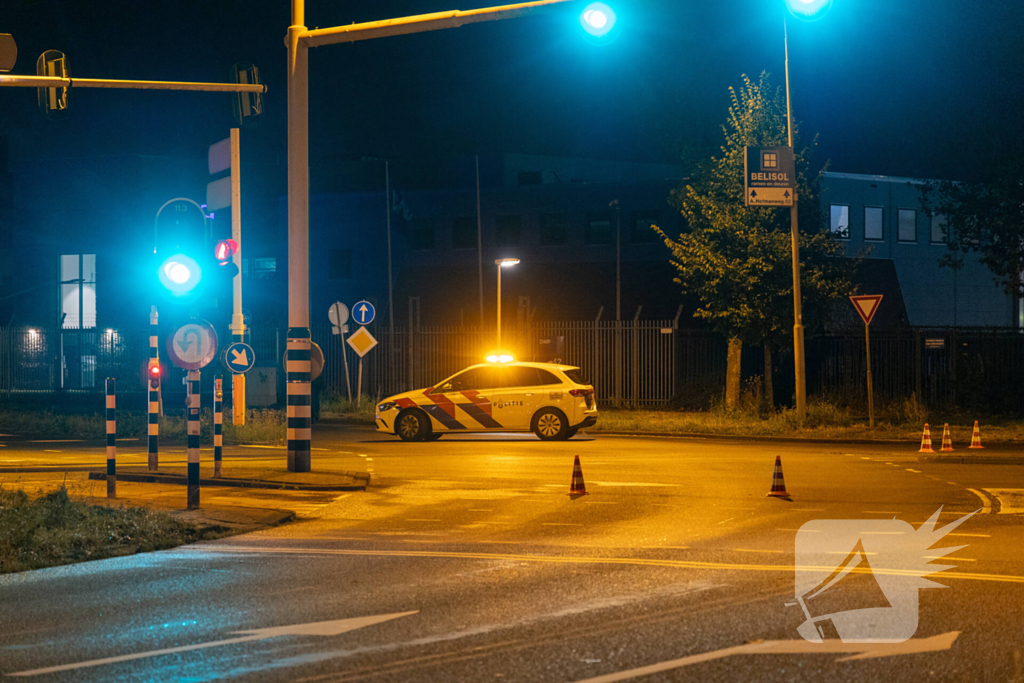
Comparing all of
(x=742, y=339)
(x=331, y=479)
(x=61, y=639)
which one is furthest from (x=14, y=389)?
(x=61, y=639)

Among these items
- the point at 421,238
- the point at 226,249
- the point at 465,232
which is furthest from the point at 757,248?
the point at 421,238

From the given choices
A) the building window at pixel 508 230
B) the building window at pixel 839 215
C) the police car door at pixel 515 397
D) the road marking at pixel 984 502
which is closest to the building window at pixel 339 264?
the building window at pixel 508 230

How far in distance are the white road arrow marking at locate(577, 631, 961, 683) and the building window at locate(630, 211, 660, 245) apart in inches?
1694

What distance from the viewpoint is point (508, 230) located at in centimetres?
5166

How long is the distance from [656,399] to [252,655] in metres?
28.2

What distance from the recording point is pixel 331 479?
1451 cm

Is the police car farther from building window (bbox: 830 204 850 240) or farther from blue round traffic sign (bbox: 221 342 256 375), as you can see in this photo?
building window (bbox: 830 204 850 240)

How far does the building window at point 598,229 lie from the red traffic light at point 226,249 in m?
30.1

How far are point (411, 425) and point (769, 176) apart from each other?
9243mm

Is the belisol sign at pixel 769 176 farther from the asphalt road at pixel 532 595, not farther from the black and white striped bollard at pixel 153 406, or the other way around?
the black and white striped bollard at pixel 153 406

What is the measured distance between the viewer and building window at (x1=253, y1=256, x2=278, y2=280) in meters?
58.1

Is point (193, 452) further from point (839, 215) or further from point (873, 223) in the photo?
point (873, 223)

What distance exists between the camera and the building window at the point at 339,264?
55.0 meters

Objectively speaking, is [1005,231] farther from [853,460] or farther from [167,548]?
[167,548]
